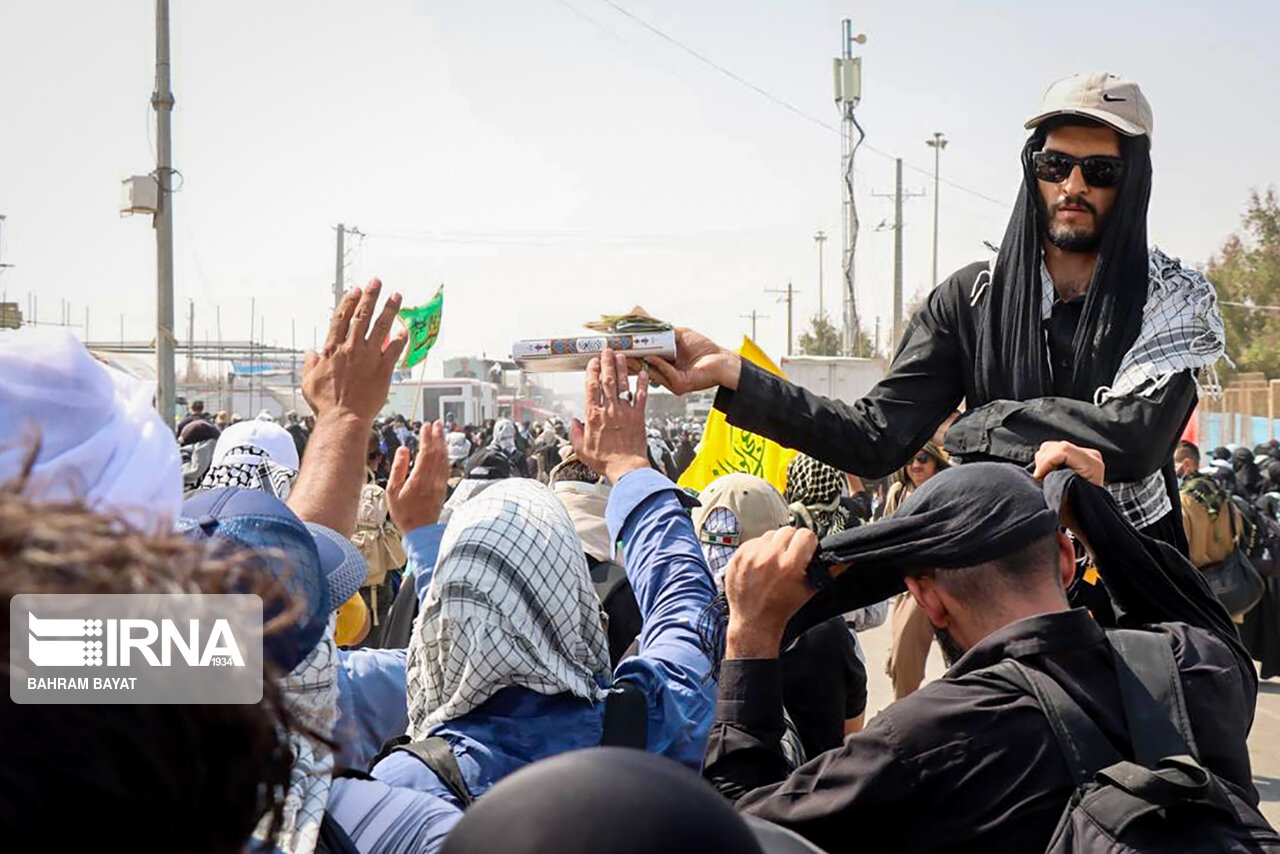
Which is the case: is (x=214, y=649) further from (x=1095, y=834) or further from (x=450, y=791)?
(x=1095, y=834)

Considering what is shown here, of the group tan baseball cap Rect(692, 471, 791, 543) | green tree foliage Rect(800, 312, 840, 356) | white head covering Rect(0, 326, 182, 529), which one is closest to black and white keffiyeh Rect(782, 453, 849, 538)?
tan baseball cap Rect(692, 471, 791, 543)

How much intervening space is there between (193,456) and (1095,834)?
8708 mm

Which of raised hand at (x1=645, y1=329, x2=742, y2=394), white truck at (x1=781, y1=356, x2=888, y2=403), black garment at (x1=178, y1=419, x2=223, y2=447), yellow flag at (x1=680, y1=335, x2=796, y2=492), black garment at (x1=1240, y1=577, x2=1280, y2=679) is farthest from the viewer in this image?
white truck at (x1=781, y1=356, x2=888, y2=403)

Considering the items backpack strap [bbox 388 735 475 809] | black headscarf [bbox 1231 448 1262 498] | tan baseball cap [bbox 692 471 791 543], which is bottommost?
black headscarf [bbox 1231 448 1262 498]

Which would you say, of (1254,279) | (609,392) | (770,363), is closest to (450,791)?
(609,392)

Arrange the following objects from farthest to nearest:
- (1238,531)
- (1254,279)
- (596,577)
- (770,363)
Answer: (1254,279)
(770,363)
(1238,531)
(596,577)

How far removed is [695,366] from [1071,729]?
Result: 42.4 inches

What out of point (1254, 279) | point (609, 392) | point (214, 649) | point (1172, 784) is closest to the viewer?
point (214, 649)

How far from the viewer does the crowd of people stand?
1.65 m

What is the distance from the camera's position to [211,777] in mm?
841

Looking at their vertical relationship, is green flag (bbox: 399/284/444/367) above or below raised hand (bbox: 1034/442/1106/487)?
above

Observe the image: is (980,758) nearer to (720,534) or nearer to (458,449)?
(720,534)

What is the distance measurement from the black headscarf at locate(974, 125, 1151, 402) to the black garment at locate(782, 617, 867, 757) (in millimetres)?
1402

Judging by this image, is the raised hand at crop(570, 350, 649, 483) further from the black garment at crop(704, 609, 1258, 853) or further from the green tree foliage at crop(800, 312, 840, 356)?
the green tree foliage at crop(800, 312, 840, 356)
